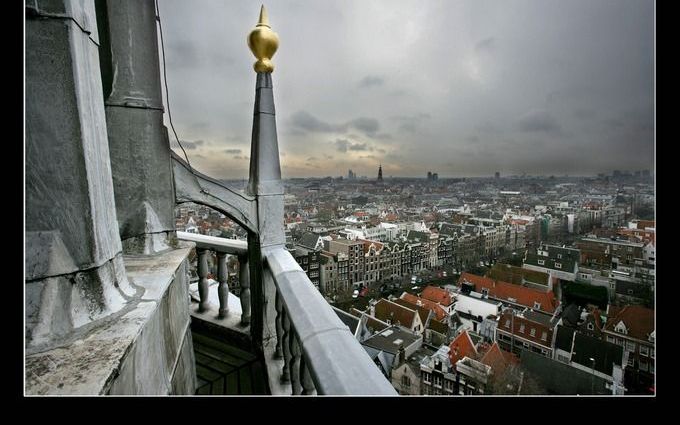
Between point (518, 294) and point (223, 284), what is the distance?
7916 mm

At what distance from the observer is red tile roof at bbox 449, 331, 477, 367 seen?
5.34 m

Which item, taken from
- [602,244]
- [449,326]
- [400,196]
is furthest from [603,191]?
[449,326]

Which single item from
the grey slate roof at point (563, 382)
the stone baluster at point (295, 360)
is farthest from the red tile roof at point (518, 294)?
the stone baluster at point (295, 360)

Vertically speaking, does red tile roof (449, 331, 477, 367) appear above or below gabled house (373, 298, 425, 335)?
below

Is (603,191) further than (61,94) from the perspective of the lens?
Yes

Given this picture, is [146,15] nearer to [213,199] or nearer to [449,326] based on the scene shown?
[213,199]

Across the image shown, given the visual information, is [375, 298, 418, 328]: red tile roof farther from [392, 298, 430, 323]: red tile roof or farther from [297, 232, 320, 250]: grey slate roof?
[297, 232, 320, 250]: grey slate roof

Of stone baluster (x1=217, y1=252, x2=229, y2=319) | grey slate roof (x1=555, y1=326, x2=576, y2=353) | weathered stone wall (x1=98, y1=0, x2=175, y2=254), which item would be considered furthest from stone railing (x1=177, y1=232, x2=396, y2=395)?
grey slate roof (x1=555, y1=326, x2=576, y2=353)

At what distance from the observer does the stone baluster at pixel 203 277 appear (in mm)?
2881

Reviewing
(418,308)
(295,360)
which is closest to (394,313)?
(418,308)

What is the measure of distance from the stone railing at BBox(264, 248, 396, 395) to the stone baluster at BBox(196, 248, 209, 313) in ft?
4.25

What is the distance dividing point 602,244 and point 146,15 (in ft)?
17.2

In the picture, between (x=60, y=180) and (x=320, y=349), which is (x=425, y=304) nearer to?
(x=320, y=349)

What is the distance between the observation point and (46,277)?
0.98m
